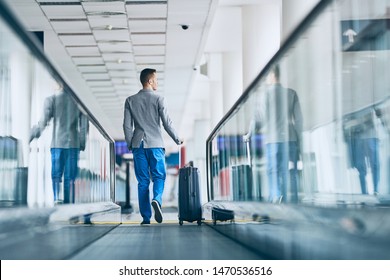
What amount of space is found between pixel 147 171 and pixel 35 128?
3004 millimetres

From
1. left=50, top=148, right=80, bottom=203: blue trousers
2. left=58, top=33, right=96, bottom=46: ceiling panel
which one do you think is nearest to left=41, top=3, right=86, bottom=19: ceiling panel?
left=58, top=33, right=96, bottom=46: ceiling panel

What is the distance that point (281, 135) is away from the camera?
11.0 feet

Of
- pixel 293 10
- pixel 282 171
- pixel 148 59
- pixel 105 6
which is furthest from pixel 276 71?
pixel 148 59

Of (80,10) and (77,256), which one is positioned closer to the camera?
(77,256)

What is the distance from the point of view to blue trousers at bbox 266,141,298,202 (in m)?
3.12

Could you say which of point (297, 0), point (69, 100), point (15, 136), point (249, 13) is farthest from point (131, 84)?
point (15, 136)

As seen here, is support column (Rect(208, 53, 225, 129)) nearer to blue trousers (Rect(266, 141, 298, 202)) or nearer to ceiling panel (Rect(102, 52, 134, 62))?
ceiling panel (Rect(102, 52, 134, 62))

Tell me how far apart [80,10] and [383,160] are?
328 inches

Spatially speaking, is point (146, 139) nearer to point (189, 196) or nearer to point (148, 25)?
point (189, 196)

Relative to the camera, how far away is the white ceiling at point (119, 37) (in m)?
10.5

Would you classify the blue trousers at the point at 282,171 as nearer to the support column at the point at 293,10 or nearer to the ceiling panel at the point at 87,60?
the support column at the point at 293,10

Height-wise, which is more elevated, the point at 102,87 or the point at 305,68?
the point at 102,87

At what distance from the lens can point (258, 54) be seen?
38.0 ft

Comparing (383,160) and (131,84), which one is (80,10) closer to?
(131,84)
